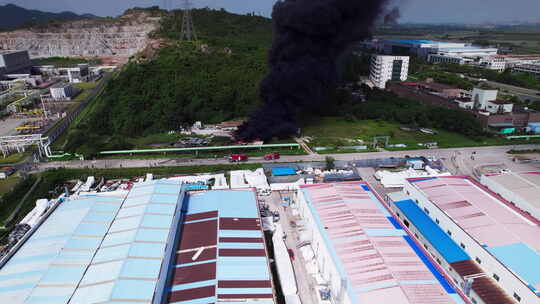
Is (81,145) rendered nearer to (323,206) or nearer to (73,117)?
(73,117)

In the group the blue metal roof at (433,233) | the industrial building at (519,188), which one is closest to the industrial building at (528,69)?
the industrial building at (519,188)

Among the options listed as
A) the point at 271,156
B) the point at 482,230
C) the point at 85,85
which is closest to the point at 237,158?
the point at 271,156

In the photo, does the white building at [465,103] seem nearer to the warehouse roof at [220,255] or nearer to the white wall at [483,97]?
the white wall at [483,97]

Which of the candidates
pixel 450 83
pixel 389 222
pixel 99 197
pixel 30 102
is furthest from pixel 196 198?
pixel 450 83

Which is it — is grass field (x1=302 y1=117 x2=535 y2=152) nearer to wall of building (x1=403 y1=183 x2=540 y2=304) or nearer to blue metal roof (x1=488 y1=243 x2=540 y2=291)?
wall of building (x1=403 y1=183 x2=540 y2=304)

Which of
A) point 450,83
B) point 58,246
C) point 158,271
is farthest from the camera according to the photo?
point 450,83
